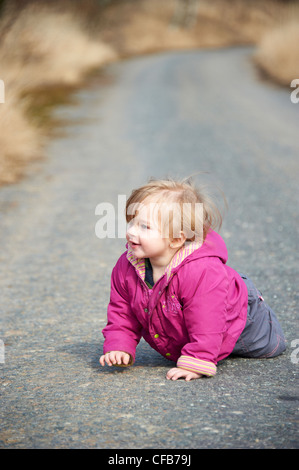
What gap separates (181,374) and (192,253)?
496 mm

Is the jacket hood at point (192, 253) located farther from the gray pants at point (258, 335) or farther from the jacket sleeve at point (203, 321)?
the gray pants at point (258, 335)

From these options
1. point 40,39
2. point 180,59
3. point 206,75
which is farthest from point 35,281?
point 180,59

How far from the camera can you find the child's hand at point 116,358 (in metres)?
2.72

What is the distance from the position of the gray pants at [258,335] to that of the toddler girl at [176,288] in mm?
30

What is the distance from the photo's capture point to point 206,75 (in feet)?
58.5

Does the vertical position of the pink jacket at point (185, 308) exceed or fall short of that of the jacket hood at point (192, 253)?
it falls short

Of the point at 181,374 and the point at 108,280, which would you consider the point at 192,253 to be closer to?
the point at 181,374

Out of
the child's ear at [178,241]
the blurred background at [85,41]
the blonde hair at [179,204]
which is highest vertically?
the blurred background at [85,41]

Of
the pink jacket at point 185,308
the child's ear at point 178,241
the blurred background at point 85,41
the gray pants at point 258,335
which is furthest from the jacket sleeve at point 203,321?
the blurred background at point 85,41

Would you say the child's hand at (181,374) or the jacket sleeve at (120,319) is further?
the jacket sleeve at (120,319)

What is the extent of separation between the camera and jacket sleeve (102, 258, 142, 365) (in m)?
2.79

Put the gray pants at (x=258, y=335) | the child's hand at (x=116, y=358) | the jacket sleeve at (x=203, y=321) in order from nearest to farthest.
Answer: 1. the jacket sleeve at (x=203, y=321)
2. the child's hand at (x=116, y=358)
3. the gray pants at (x=258, y=335)

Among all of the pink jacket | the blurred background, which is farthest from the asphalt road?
the blurred background

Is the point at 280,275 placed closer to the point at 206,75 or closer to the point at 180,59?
the point at 206,75
